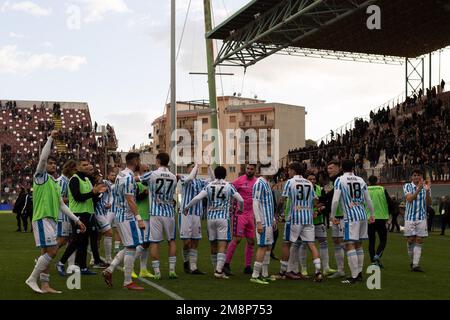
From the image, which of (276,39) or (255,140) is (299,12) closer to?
(276,39)

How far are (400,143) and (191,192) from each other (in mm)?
27788

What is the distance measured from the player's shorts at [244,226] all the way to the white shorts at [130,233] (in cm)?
309

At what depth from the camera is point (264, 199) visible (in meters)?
12.1

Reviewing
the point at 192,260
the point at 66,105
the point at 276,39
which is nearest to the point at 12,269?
the point at 192,260

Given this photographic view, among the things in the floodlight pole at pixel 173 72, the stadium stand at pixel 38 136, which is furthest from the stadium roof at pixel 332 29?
the stadium stand at pixel 38 136

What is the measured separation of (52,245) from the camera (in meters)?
10.2

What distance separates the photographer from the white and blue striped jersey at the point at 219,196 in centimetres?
1287

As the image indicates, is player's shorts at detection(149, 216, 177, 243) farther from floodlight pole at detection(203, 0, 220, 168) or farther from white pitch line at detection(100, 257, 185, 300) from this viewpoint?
floodlight pole at detection(203, 0, 220, 168)

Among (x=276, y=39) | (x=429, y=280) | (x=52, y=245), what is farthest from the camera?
(x=276, y=39)

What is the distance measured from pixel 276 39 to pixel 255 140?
2753 inches

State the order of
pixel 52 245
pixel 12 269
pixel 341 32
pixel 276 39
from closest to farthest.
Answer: pixel 52 245 < pixel 12 269 < pixel 276 39 < pixel 341 32

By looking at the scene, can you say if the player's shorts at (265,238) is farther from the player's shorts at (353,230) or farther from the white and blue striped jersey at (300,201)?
the player's shorts at (353,230)

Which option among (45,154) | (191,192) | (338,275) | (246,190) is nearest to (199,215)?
(191,192)
